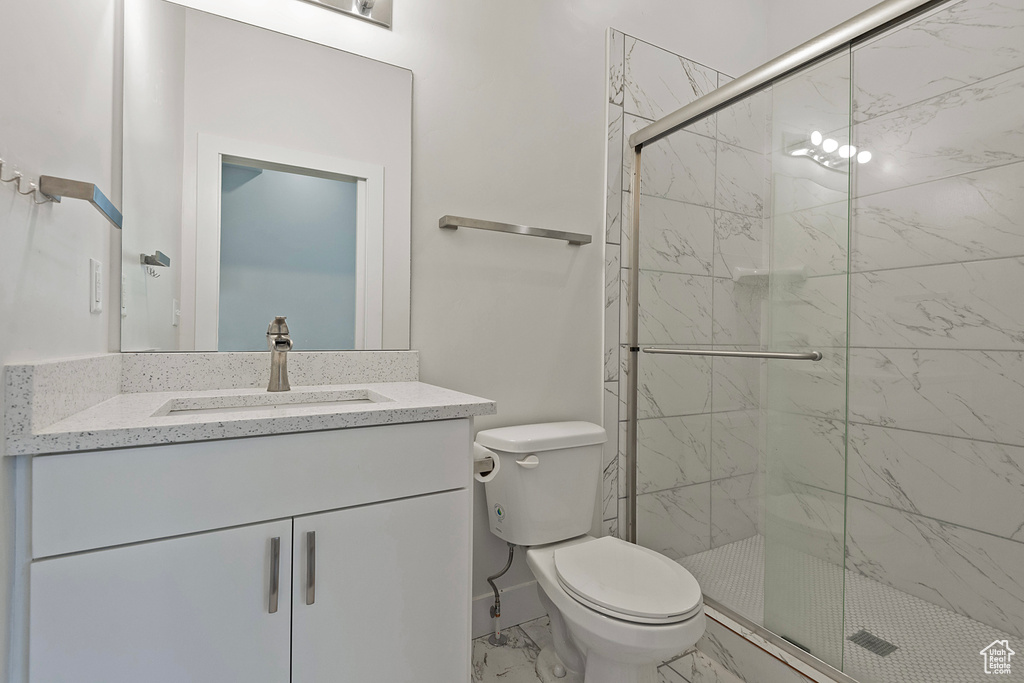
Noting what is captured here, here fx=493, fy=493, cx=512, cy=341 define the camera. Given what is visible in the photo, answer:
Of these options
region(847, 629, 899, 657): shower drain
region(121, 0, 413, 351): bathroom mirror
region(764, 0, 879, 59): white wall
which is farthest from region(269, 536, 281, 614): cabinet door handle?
region(764, 0, 879, 59): white wall

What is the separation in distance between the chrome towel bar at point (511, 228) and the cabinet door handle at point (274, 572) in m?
0.98

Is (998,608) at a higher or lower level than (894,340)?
lower

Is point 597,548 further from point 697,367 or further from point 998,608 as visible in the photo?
point 998,608

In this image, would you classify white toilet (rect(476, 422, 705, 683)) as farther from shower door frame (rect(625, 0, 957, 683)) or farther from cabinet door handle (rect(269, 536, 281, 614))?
cabinet door handle (rect(269, 536, 281, 614))

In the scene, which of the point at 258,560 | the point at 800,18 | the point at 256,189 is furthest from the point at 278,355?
the point at 800,18

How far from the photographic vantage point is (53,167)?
801 millimetres

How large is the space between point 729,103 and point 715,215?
35 centimetres

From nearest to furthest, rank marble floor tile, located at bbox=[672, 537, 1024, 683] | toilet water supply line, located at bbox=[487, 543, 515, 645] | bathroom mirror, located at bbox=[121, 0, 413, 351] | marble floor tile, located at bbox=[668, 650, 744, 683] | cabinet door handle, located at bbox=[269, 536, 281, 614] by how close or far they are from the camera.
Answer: cabinet door handle, located at bbox=[269, 536, 281, 614] < bathroom mirror, located at bbox=[121, 0, 413, 351] < marble floor tile, located at bbox=[672, 537, 1024, 683] < marble floor tile, located at bbox=[668, 650, 744, 683] < toilet water supply line, located at bbox=[487, 543, 515, 645]

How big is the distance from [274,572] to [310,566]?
6 centimetres

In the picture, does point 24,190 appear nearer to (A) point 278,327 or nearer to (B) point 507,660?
(A) point 278,327

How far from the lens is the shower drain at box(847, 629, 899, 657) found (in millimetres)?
1411

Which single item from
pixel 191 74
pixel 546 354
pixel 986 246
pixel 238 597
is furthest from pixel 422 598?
pixel 986 246

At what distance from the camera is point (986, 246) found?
4.58 feet

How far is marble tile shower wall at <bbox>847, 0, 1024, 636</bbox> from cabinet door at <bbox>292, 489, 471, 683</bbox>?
4.38ft
